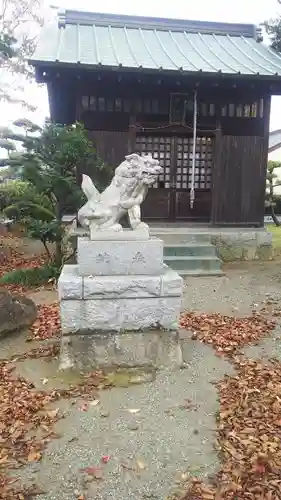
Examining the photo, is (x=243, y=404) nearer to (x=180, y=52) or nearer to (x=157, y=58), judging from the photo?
(x=157, y=58)

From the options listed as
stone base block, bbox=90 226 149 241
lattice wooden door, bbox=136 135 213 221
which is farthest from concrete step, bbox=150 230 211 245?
stone base block, bbox=90 226 149 241

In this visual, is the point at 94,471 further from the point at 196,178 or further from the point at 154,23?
the point at 154,23

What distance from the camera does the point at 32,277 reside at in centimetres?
810

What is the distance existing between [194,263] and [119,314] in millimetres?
4890

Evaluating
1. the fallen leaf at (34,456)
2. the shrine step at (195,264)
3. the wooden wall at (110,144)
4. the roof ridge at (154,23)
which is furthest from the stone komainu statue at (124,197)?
the roof ridge at (154,23)

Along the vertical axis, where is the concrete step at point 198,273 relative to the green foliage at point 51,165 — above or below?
below

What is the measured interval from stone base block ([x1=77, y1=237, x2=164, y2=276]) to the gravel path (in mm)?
1075

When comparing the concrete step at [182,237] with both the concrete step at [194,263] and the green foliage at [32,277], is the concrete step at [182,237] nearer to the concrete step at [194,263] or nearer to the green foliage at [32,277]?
the concrete step at [194,263]

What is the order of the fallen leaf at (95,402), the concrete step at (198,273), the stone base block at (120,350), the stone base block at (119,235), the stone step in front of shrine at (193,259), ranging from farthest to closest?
the stone step in front of shrine at (193,259), the concrete step at (198,273), the stone base block at (119,235), the stone base block at (120,350), the fallen leaf at (95,402)

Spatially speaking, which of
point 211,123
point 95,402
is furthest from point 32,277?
point 211,123

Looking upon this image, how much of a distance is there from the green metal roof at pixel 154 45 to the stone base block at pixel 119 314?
233 inches

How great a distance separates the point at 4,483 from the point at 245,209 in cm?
851

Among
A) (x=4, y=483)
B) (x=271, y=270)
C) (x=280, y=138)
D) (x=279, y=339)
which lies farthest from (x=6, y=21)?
(x=280, y=138)

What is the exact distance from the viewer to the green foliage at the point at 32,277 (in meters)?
8.03
